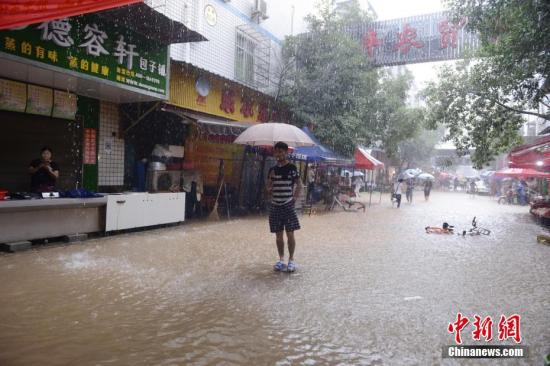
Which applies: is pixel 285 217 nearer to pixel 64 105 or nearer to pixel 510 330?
pixel 510 330

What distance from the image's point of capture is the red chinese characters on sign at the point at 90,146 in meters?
9.37

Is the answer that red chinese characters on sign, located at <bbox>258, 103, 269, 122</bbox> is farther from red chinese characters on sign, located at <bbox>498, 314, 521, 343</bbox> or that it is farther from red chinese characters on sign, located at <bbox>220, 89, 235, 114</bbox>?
red chinese characters on sign, located at <bbox>498, 314, 521, 343</bbox>

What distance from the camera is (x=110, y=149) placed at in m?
9.99

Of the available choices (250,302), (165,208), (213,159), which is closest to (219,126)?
(165,208)

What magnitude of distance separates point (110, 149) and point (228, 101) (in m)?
4.80

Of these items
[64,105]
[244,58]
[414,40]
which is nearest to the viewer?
[64,105]

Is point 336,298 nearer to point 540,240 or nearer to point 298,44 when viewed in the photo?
point 540,240

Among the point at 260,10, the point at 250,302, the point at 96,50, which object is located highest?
the point at 260,10

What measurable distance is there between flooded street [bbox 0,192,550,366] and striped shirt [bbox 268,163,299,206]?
118 cm

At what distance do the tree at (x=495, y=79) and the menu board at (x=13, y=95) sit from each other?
37.1ft

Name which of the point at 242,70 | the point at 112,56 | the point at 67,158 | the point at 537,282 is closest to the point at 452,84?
the point at 242,70

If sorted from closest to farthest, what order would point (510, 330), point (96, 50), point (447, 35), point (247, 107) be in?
point (510, 330), point (96, 50), point (247, 107), point (447, 35)

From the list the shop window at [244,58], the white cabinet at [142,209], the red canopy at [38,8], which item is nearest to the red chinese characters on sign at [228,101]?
the shop window at [244,58]

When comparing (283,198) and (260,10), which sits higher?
(260,10)
